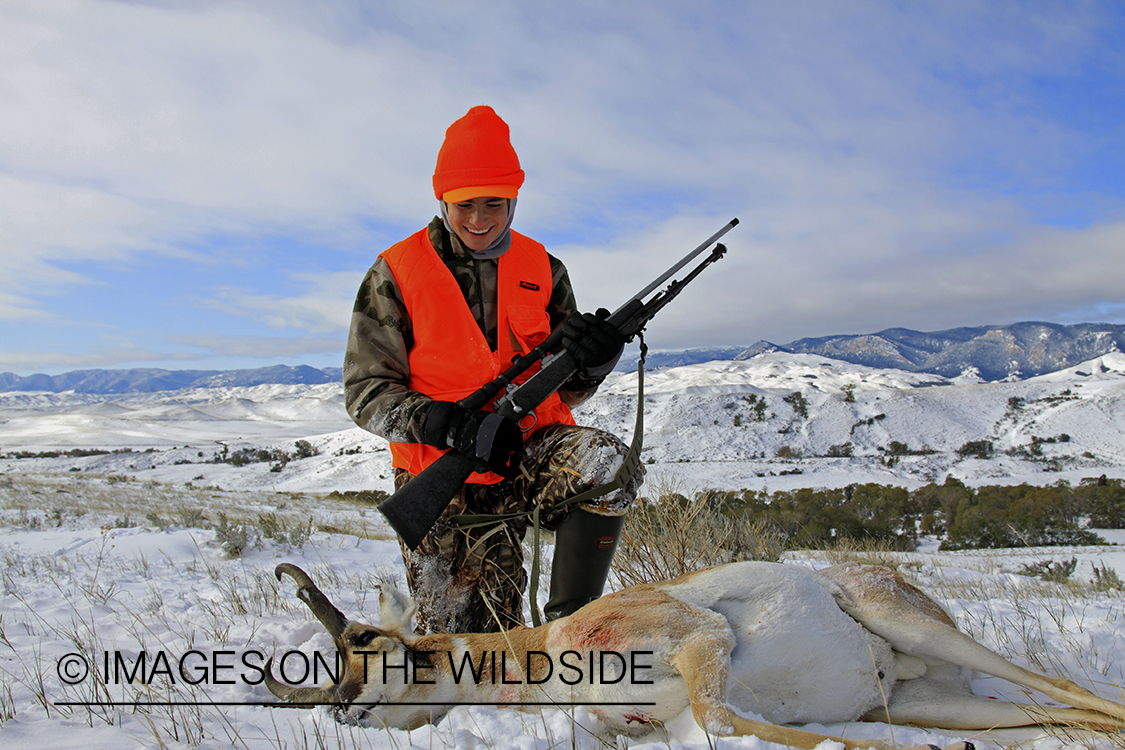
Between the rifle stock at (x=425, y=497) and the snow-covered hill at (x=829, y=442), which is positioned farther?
the snow-covered hill at (x=829, y=442)

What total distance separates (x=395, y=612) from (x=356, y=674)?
0.83 feet

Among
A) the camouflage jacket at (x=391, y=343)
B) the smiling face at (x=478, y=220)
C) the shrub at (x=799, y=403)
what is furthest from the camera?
the shrub at (x=799, y=403)

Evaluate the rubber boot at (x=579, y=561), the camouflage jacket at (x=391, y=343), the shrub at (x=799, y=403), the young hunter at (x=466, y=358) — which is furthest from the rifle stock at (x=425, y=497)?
the shrub at (x=799, y=403)

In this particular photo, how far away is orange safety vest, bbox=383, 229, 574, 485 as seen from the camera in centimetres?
361

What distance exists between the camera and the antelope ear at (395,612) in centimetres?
241

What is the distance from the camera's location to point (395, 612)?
244 cm

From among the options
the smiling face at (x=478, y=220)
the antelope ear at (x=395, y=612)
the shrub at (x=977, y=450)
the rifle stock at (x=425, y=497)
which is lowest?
the shrub at (x=977, y=450)

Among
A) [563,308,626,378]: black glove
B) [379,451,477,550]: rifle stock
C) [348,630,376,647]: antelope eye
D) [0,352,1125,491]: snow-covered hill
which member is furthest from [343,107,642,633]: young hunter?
[0,352,1125,491]: snow-covered hill

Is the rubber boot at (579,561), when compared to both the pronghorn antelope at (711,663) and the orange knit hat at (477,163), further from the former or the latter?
the orange knit hat at (477,163)

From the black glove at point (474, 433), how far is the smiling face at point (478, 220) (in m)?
1.04

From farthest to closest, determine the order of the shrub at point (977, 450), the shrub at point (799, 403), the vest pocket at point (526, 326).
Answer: the shrub at point (799, 403)
the shrub at point (977, 450)
the vest pocket at point (526, 326)

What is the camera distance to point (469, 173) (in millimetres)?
3514

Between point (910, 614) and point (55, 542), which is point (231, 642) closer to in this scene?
point (910, 614)

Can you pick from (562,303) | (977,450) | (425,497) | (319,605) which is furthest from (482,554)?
(977,450)
